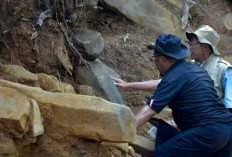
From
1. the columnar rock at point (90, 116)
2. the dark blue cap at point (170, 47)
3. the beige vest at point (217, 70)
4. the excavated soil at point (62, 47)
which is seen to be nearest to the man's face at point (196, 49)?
the beige vest at point (217, 70)

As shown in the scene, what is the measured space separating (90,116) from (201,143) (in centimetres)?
118

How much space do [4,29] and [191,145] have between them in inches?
95.6

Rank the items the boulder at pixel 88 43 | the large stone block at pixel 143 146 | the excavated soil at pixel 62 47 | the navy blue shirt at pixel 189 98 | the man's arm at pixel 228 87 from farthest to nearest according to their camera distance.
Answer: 1. the boulder at pixel 88 43
2. the large stone block at pixel 143 146
3. the man's arm at pixel 228 87
4. the navy blue shirt at pixel 189 98
5. the excavated soil at pixel 62 47

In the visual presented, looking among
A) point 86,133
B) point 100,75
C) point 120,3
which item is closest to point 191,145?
point 86,133

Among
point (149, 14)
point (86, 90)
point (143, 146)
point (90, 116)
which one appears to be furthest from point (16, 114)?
point (149, 14)

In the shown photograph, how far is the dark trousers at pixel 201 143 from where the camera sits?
3.85 metres

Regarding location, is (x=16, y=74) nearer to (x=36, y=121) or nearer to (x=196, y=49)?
(x=36, y=121)

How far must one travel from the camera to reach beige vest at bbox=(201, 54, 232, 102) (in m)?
4.55

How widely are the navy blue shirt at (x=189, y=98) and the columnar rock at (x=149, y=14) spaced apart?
3.15 m

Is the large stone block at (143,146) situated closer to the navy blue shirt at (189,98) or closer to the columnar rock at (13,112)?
the navy blue shirt at (189,98)

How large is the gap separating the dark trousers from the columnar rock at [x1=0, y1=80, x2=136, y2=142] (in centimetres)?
61

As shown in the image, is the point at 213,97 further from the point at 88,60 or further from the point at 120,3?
the point at 120,3

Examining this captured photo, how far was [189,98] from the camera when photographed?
12.7 ft

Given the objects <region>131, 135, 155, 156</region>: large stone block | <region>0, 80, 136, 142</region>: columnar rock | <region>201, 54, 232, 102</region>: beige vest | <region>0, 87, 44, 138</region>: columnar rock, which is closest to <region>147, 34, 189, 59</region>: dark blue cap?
<region>201, 54, 232, 102</region>: beige vest
